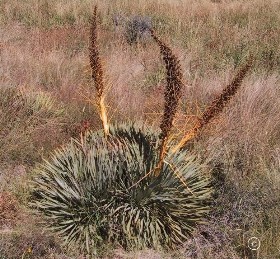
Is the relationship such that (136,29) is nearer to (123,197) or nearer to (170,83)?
(123,197)

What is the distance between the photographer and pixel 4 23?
11578 mm

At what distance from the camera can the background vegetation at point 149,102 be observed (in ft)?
13.5

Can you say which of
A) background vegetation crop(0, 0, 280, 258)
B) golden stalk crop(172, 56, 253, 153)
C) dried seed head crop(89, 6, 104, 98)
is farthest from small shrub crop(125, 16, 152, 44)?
golden stalk crop(172, 56, 253, 153)

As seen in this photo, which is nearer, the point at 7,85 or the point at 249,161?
the point at 249,161

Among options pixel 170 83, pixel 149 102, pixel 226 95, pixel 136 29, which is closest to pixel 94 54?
pixel 170 83

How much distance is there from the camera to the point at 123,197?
13.3 ft

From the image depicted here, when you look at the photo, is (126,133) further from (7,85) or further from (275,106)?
(7,85)

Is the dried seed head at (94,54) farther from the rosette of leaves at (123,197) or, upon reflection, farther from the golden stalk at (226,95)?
the golden stalk at (226,95)

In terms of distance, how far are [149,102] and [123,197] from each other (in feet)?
9.00

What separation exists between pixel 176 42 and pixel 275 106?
4.29 metres

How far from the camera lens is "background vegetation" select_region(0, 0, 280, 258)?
161 inches

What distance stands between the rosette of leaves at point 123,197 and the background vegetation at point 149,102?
14 cm

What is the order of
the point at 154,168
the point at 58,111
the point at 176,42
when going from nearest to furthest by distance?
the point at 154,168
the point at 58,111
the point at 176,42

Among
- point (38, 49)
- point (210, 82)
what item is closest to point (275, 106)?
point (210, 82)
